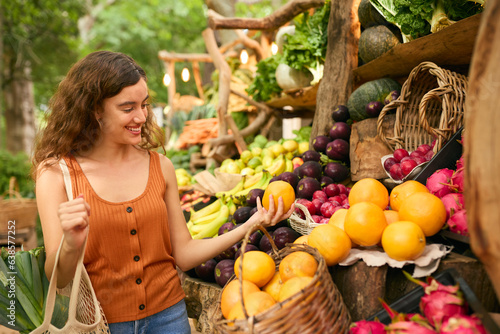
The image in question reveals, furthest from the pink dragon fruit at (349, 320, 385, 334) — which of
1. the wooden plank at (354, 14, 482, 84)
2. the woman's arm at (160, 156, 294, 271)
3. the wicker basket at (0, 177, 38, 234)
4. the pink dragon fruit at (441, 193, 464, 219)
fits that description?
the wicker basket at (0, 177, 38, 234)

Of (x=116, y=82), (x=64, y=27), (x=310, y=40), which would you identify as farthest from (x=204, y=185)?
(x=64, y=27)

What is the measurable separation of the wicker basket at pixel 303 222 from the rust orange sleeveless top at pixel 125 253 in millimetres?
774

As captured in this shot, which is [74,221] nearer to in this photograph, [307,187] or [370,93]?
[307,187]

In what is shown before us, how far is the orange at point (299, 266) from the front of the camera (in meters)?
1.42

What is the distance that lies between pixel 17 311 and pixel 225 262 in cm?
109

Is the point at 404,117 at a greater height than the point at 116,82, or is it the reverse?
the point at 116,82

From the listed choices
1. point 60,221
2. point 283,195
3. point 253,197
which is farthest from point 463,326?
point 253,197

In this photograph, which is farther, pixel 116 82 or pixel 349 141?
pixel 349 141

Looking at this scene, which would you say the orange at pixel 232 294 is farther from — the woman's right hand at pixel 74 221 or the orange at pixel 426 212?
the orange at pixel 426 212

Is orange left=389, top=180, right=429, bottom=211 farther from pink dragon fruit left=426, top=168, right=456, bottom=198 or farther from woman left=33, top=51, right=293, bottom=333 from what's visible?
woman left=33, top=51, right=293, bottom=333

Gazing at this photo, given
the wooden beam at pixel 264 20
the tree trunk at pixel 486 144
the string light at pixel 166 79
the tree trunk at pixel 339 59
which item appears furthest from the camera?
the string light at pixel 166 79

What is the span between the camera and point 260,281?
58.2 inches

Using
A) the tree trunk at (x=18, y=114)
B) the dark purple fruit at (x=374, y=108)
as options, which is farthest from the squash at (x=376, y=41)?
the tree trunk at (x=18, y=114)

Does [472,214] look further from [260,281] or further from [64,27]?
[64,27]
